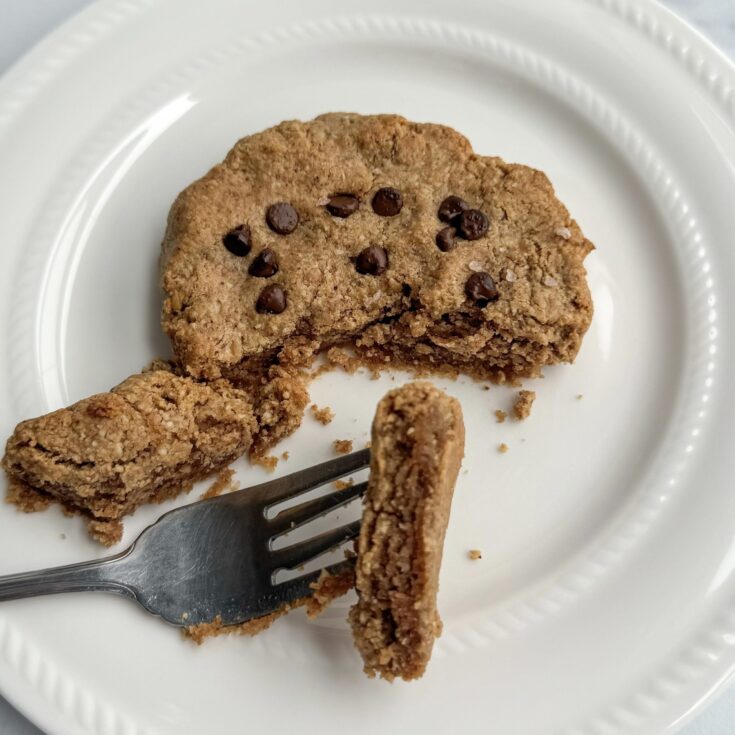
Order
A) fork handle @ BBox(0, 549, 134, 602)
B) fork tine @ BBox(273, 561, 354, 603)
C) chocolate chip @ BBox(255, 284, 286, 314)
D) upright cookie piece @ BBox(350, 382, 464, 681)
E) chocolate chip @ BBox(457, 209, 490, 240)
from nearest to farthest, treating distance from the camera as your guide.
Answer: upright cookie piece @ BBox(350, 382, 464, 681) < fork handle @ BBox(0, 549, 134, 602) < fork tine @ BBox(273, 561, 354, 603) < chocolate chip @ BBox(255, 284, 286, 314) < chocolate chip @ BBox(457, 209, 490, 240)

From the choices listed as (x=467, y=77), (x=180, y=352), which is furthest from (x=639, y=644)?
(x=467, y=77)

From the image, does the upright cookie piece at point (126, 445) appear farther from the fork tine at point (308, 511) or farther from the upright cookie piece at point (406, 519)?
the upright cookie piece at point (406, 519)

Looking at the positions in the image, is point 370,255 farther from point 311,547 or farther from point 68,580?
point 68,580

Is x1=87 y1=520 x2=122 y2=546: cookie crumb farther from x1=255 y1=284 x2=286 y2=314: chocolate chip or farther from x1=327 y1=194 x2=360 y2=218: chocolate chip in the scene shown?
x1=327 y1=194 x2=360 y2=218: chocolate chip

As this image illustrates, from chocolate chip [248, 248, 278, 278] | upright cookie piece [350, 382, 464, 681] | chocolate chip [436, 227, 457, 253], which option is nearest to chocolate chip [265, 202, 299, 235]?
chocolate chip [248, 248, 278, 278]

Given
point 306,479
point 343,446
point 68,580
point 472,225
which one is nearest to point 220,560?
point 306,479
